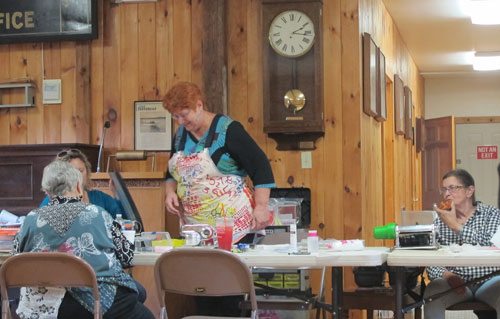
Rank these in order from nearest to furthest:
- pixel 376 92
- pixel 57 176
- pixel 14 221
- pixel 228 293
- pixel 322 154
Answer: pixel 228 293, pixel 57 176, pixel 14 221, pixel 322 154, pixel 376 92

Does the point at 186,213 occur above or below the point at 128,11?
below

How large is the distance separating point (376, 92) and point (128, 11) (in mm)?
1933

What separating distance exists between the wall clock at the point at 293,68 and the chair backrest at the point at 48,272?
8.56 ft

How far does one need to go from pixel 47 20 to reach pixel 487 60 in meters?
6.52

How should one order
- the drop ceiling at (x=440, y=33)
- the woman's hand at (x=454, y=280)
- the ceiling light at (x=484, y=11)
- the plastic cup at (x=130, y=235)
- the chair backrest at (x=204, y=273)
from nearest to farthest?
the chair backrest at (x=204, y=273) < the plastic cup at (x=130, y=235) < the woman's hand at (x=454, y=280) < the ceiling light at (x=484, y=11) < the drop ceiling at (x=440, y=33)

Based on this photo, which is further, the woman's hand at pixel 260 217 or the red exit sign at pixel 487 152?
the red exit sign at pixel 487 152

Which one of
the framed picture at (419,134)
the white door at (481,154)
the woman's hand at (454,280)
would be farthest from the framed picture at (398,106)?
the white door at (481,154)

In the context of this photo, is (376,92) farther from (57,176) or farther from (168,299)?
(57,176)

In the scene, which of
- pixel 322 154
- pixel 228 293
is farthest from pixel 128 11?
pixel 228 293

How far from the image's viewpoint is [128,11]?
19.3ft

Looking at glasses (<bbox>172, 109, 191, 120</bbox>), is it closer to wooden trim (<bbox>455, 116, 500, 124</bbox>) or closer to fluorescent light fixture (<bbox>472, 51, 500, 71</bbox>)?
fluorescent light fixture (<bbox>472, 51, 500, 71</bbox>)

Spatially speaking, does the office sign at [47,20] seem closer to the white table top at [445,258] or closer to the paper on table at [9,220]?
the paper on table at [9,220]

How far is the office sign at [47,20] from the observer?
5855 mm

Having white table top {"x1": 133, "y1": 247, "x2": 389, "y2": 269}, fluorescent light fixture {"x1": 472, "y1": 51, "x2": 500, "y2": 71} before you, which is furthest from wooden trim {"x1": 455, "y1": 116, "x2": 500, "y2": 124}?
white table top {"x1": 133, "y1": 247, "x2": 389, "y2": 269}
